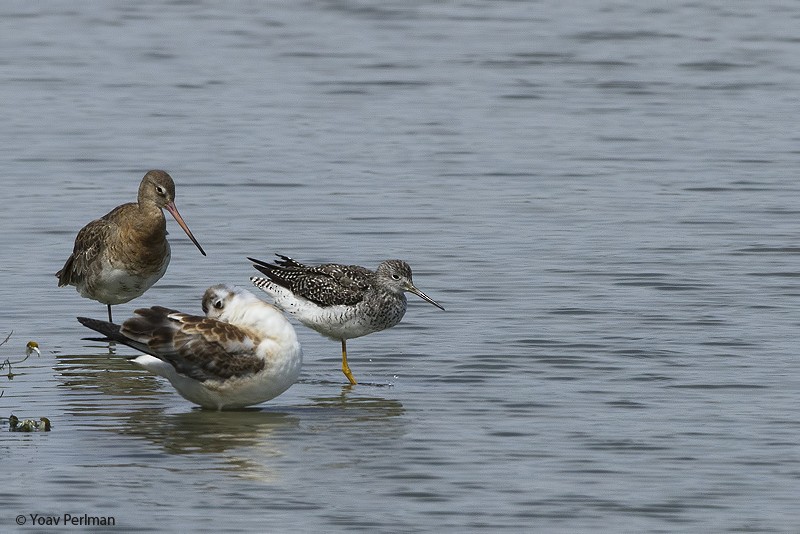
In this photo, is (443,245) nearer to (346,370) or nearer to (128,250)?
(128,250)

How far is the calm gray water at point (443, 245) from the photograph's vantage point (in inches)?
381

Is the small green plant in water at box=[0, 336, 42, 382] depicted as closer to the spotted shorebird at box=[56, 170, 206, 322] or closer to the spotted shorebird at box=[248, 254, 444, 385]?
the spotted shorebird at box=[56, 170, 206, 322]

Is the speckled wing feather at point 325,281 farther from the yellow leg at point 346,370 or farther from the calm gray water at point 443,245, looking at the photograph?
the calm gray water at point 443,245

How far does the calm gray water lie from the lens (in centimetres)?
969

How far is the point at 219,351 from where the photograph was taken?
10953 mm

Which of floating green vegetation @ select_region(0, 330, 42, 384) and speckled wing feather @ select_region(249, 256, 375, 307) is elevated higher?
speckled wing feather @ select_region(249, 256, 375, 307)

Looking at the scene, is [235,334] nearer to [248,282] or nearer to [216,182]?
[248,282]

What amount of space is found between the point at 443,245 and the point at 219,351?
588 cm

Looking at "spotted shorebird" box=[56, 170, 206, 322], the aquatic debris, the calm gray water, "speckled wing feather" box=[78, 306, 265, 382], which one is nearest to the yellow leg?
the calm gray water

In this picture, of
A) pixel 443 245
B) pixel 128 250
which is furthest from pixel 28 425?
pixel 443 245

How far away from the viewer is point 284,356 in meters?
11.0

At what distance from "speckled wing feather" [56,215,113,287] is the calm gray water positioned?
357mm

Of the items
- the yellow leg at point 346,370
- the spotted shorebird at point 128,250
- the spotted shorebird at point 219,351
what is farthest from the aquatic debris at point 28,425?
the spotted shorebird at point 128,250

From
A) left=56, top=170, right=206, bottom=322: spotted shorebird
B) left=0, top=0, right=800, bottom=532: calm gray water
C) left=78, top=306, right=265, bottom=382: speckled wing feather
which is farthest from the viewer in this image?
left=56, top=170, right=206, bottom=322: spotted shorebird
